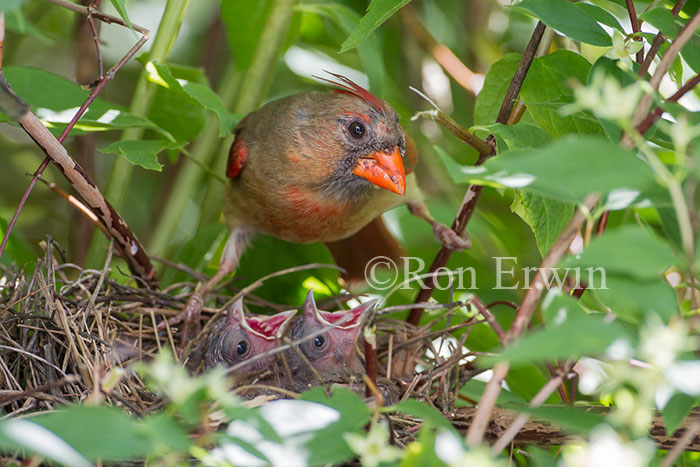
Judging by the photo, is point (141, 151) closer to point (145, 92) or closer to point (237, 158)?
point (145, 92)

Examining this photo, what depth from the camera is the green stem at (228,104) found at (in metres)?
3.41

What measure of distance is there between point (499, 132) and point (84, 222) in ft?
9.00

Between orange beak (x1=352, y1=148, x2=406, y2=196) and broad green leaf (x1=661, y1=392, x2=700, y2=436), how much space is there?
176 centimetres

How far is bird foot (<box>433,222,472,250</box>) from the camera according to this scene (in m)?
2.96

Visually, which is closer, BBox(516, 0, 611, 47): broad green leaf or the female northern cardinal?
BBox(516, 0, 611, 47): broad green leaf

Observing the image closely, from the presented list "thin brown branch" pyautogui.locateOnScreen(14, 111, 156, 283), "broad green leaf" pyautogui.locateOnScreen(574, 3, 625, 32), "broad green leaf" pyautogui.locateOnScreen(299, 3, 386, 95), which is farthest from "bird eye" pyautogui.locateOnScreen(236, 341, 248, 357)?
"broad green leaf" pyautogui.locateOnScreen(574, 3, 625, 32)

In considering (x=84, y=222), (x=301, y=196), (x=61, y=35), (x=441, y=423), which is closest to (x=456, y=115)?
(x=301, y=196)

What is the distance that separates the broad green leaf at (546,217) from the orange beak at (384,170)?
3.57 ft

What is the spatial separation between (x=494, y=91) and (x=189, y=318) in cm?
146

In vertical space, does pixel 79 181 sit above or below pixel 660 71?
below

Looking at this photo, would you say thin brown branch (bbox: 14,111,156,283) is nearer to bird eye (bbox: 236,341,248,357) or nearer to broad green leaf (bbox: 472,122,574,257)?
bird eye (bbox: 236,341,248,357)

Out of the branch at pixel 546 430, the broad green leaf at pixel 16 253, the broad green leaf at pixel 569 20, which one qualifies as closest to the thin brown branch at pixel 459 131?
the broad green leaf at pixel 569 20

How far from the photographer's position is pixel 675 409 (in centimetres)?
140

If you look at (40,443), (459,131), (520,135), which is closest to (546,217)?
(520,135)
